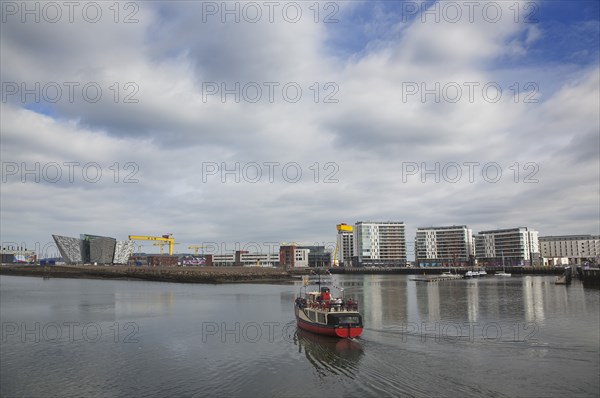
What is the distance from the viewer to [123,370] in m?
31.8

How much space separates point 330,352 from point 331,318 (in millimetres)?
4721

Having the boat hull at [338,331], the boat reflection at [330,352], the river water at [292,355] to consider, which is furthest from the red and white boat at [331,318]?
the river water at [292,355]

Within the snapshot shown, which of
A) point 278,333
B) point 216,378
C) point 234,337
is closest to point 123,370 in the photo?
point 216,378

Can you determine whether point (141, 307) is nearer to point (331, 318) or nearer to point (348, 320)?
point (331, 318)

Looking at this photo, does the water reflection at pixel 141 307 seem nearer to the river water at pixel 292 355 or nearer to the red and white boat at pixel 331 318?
the river water at pixel 292 355

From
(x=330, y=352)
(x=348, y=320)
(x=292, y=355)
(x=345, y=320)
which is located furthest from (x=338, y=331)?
(x=292, y=355)

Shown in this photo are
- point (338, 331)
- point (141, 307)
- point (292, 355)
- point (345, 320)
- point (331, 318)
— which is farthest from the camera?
point (141, 307)

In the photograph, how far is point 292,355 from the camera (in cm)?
3738

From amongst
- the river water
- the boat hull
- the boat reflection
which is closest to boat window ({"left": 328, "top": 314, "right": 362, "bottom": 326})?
the boat hull

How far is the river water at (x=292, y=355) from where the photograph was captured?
27.7m

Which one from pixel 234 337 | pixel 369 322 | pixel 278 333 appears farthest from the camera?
pixel 369 322

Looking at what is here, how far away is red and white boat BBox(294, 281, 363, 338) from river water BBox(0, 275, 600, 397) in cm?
124

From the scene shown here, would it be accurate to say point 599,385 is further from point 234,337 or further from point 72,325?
point 72,325

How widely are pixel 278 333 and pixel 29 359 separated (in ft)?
78.1
